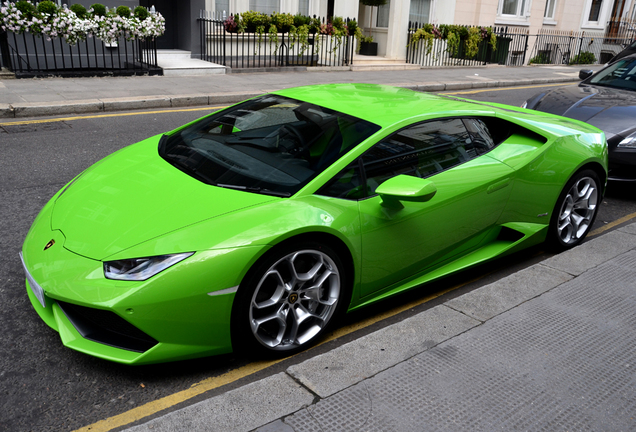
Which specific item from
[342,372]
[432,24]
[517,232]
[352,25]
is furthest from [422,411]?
[432,24]

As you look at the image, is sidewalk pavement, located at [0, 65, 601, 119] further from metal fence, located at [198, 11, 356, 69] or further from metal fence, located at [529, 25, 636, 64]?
metal fence, located at [529, 25, 636, 64]

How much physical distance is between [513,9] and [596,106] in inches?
782

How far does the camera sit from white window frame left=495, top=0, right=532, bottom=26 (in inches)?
918

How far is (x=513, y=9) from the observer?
24.0 m

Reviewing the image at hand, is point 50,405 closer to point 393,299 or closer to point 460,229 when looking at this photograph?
point 393,299

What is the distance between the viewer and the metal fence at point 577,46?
2544cm

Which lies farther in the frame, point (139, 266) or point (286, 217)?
point (286, 217)

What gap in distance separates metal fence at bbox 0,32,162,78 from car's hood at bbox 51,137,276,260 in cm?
943

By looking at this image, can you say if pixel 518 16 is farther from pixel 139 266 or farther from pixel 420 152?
pixel 139 266

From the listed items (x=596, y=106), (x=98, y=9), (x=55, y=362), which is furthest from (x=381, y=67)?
(x=55, y=362)

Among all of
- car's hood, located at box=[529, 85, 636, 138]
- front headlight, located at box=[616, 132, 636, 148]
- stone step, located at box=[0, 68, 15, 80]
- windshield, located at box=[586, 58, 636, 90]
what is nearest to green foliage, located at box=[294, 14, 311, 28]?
stone step, located at box=[0, 68, 15, 80]

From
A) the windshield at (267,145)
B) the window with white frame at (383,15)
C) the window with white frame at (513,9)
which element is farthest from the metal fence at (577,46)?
the windshield at (267,145)

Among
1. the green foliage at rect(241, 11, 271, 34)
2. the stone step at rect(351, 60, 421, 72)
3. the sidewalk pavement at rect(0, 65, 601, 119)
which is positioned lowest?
the sidewalk pavement at rect(0, 65, 601, 119)

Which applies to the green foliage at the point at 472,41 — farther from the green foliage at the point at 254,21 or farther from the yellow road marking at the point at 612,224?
the yellow road marking at the point at 612,224
